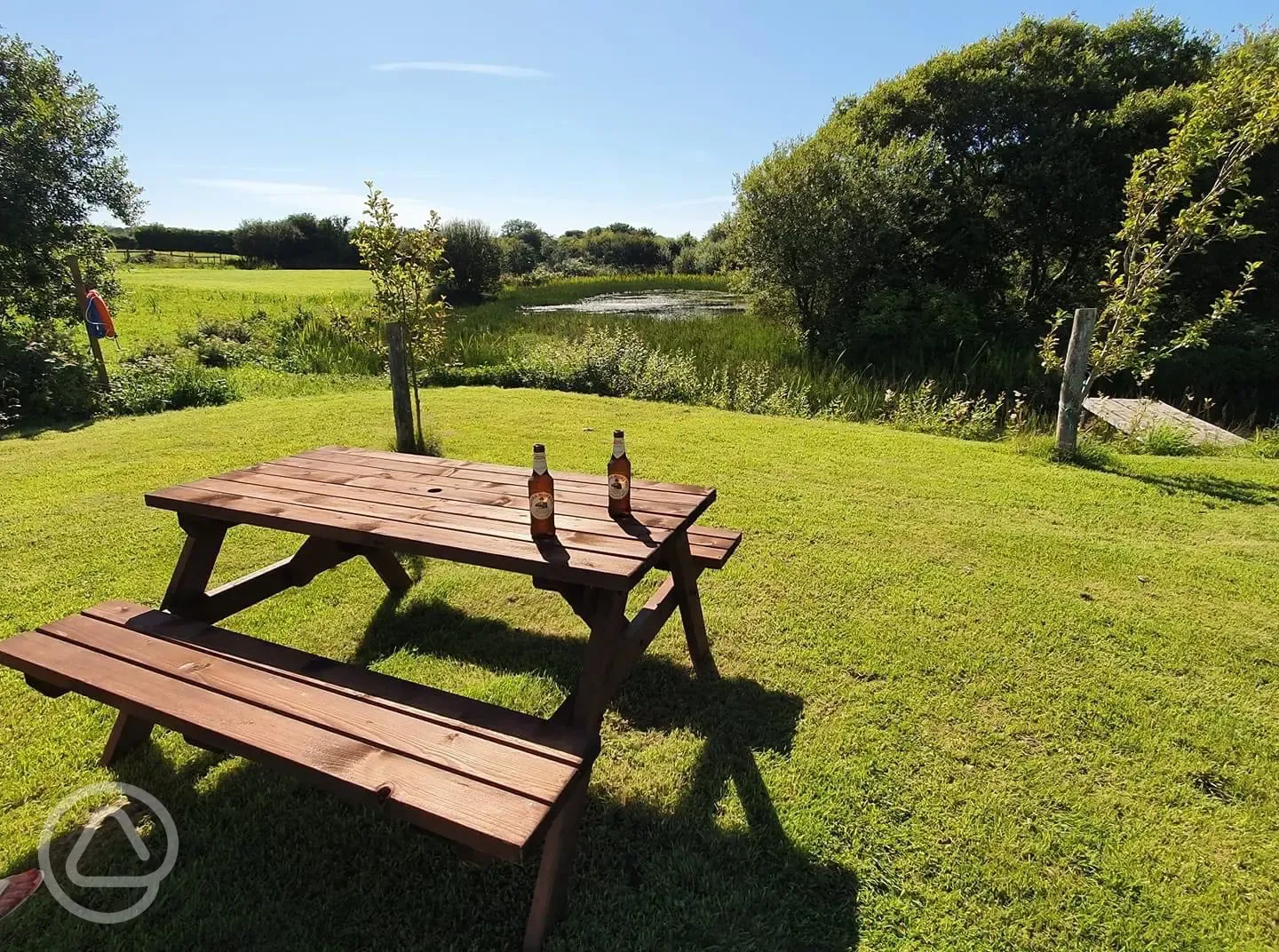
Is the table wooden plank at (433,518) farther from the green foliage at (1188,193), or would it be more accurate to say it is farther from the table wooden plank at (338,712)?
the green foliage at (1188,193)

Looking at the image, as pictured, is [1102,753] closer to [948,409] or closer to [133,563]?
[133,563]

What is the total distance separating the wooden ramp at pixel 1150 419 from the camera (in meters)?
7.11

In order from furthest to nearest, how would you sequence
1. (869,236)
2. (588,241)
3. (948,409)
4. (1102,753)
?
1. (588,241)
2. (869,236)
3. (948,409)
4. (1102,753)

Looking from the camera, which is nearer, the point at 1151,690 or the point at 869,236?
the point at 1151,690

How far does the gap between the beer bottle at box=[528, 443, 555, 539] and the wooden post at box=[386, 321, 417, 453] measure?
389 cm

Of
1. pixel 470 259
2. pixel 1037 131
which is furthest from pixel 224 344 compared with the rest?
pixel 1037 131

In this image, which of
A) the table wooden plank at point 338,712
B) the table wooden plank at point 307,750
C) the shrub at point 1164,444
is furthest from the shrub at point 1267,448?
the table wooden plank at point 307,750

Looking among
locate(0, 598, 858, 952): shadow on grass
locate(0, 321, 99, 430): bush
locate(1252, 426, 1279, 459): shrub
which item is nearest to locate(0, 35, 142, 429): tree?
locate(0, 321, 99, 430): bush

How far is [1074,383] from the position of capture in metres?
5.64

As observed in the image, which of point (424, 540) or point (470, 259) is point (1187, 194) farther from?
point (470, 259)

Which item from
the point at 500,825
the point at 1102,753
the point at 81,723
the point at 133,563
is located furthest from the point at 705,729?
the point at 133,563

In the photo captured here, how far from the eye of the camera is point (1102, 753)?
7.34ft

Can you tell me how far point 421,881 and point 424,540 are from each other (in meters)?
0.97

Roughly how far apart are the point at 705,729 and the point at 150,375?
9.79 meters
